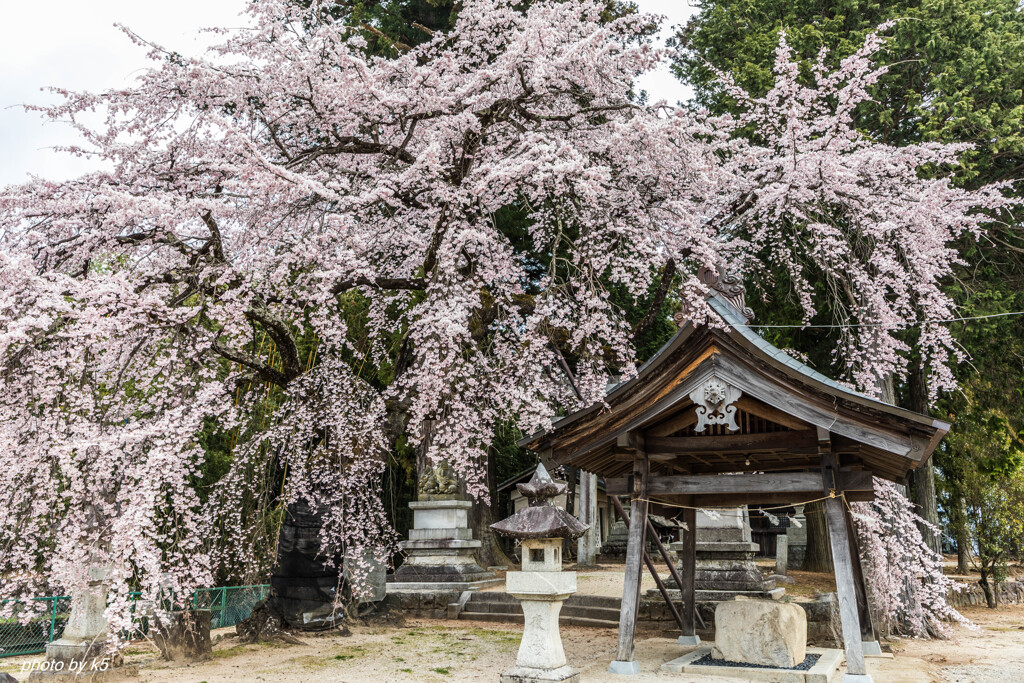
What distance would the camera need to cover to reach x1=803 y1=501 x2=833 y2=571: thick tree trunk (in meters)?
14.6

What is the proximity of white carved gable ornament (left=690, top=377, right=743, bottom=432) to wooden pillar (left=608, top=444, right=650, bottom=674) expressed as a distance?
855 mm

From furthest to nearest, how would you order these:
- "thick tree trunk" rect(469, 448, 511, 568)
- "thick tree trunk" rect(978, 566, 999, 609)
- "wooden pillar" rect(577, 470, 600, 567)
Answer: "wooden pillar" rect(577, 470, 600, 567), "thick tree trunk" rect(469, 448, 511, 568), "thick tree trunk" rect(978, 566, 999, 609)

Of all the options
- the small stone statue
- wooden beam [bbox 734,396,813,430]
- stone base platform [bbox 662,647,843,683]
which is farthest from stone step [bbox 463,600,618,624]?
wooden beam [bbox 734,396,813,430]

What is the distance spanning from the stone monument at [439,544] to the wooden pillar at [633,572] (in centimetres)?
576

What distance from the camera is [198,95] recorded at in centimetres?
795

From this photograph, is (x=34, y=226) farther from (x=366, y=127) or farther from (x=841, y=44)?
(x=841, y=44)

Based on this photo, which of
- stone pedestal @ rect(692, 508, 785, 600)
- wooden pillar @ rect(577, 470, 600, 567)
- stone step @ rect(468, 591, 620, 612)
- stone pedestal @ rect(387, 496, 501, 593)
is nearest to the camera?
stone pedestal @ rect(692, 508, 785, 600)

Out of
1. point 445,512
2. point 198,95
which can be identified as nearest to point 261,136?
point 198,95

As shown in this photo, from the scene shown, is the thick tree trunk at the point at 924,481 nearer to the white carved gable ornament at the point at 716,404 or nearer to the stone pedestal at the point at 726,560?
the stone pedestal at the point at 726,560

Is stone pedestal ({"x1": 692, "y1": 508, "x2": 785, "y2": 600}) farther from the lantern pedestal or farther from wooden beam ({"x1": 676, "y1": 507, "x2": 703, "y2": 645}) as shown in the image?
the lantern pedestal

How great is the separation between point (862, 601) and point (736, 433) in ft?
9.11

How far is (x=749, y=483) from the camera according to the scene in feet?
22.3

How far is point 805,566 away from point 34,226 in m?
15.4

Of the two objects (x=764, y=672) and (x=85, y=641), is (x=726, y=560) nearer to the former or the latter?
(x=764, y=672)
